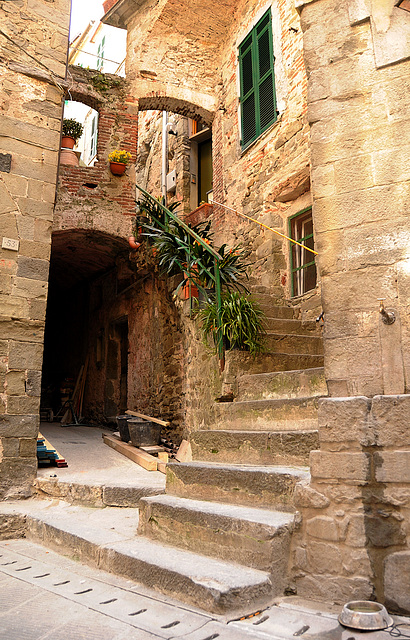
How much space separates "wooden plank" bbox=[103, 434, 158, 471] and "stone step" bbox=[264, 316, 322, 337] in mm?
2043

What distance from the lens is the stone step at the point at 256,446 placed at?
2.86m

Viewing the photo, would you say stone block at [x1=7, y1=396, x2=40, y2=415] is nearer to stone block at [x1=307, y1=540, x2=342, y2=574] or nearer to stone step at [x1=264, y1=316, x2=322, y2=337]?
stone step at [x1=264, y1=316, x2=322, y2=337]

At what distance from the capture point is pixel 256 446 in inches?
123

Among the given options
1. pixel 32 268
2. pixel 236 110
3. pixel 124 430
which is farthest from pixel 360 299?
pixel 236 110

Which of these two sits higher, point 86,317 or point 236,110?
point 236,110

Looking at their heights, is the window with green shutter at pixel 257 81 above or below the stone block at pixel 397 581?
above

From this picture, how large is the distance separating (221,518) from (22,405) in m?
2.78

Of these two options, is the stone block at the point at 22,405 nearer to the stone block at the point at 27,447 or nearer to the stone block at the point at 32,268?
the stone block at the point at 27,447

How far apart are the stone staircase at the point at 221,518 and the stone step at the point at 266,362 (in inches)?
19.2

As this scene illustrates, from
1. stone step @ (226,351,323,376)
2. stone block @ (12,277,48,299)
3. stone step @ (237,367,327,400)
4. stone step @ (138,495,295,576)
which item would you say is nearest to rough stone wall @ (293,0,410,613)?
stone step @ (138,495,295,576)

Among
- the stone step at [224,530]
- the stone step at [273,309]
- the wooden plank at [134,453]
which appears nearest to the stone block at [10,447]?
the wooden plank at [134,453]

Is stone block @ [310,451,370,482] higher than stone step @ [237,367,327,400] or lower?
lower

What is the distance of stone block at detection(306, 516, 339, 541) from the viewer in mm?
2166

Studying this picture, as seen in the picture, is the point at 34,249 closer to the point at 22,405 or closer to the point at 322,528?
the point at 22,405
